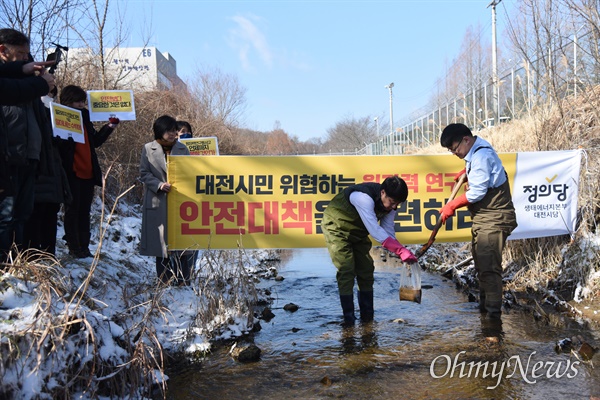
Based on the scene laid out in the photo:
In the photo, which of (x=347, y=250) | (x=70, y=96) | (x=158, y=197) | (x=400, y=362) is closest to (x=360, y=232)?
(x=347, y=250)

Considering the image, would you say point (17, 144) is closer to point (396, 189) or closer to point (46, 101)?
point (46, 101)

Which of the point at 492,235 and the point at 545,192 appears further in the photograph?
the point at 545,192

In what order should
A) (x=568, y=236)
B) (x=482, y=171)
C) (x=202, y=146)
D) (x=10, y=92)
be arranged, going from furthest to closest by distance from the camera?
(x=202, y=146)
(x=568, y=236)
(x=482, y=171)
(x=10, y=92)

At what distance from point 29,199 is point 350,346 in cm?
281

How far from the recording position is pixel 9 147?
3.42m

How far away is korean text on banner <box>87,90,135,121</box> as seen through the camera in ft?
16.8

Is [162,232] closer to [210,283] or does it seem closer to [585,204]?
[210,283]

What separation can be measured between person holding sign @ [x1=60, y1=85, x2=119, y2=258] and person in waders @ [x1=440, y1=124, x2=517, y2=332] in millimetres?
3583

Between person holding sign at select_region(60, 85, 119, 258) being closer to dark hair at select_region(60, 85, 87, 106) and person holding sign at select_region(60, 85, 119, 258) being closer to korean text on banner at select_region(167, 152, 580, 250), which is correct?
dark hair at select_region(60, 85, 87, 106)

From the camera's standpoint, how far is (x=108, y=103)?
5.16m

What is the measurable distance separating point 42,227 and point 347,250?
9.25ft

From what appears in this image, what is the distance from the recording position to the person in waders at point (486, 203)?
4672 mm

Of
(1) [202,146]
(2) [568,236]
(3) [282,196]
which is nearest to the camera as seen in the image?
(3) [282,196]

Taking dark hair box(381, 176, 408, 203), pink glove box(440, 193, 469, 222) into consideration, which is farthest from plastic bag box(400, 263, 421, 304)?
dark hair box(381, 176, 408, 203)
